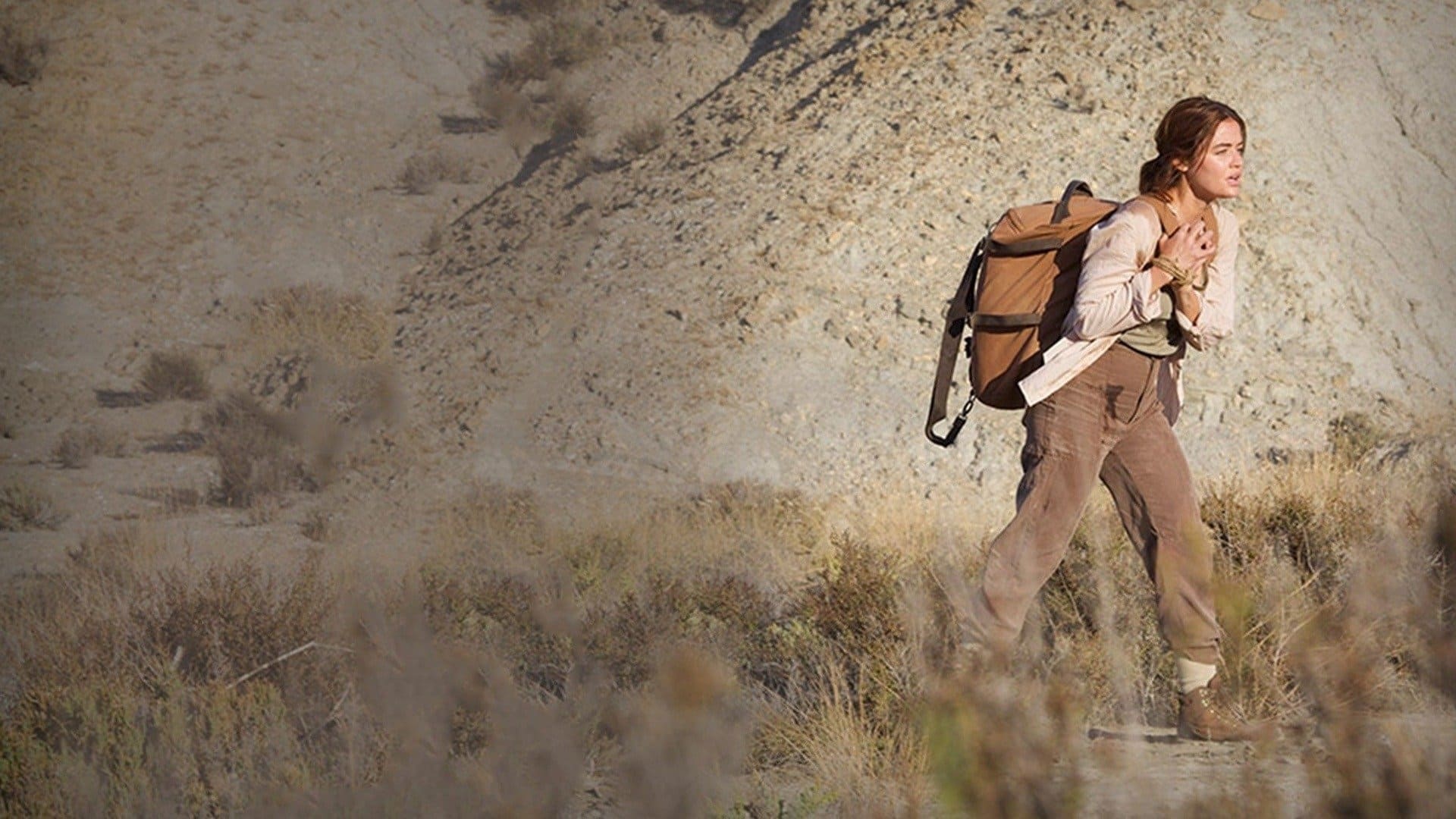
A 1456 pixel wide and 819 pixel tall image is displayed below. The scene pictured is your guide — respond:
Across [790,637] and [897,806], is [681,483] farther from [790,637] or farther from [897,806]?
[897,806]

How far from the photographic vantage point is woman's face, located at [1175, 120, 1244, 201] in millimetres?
4574

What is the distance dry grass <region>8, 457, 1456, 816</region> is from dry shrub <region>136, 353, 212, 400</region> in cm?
975

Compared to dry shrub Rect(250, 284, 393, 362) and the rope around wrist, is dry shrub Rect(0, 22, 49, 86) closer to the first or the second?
dry shrub Rect(250, 284, 393, 362)

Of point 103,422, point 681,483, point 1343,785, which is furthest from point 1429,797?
point 103,422

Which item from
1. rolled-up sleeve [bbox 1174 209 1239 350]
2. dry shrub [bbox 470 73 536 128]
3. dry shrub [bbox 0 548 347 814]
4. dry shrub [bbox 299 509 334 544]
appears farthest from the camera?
dry shrub [bbox 470 73 536 128]

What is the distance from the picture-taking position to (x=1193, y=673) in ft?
15.9

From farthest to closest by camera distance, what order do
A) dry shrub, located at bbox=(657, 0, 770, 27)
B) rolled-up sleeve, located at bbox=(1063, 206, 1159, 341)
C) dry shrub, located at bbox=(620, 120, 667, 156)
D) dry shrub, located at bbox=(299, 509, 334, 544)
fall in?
1. dry shrub, located at bbox=(657, 0, 770, 27)
2. dry shrub, located at bbox=(620, 120, 667, 156)
3. dry shrub, located at bbox=(299, 509, 334, 544)
4. rolled-up sleeve, located at bbox=(1063, 206, 1159, 341)

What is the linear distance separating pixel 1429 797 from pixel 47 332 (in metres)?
19.9

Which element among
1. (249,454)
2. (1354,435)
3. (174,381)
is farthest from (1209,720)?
(174,381)

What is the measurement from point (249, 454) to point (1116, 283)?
44.5 feet

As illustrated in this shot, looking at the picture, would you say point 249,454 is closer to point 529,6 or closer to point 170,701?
point 170,701

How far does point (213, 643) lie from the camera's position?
23.1 ft

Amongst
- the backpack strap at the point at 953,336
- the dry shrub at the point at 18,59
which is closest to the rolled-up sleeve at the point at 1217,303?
the backpack strap at the point at 953,336

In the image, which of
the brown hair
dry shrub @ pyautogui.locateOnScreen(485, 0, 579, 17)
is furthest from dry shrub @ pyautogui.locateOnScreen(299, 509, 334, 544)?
dry shrub @ pyautogui.locateOnScreen(485, 0, 579, 17)
